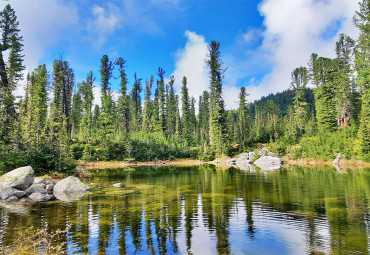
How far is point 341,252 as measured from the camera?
558 cm

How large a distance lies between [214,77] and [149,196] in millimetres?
42388

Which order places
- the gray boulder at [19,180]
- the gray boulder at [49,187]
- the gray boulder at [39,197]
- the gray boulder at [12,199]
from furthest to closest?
the gray boulder at [49,187] → the gray boulder at [19,180] → the gray boulder at [39,197] → the gray boulder at [12,199]

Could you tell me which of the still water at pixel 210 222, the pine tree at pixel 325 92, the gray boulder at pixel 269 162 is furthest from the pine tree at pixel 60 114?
the pine tree at pixel 325 92

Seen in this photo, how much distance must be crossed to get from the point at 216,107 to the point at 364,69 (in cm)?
2606

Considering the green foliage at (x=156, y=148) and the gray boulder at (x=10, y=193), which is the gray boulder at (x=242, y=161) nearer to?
the green foliage at (x=156, y=148)

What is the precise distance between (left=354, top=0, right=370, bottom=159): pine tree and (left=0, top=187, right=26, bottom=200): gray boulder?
36.6 metres

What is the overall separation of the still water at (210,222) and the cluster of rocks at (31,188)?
1.86 metres

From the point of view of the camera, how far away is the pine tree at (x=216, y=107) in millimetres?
47812

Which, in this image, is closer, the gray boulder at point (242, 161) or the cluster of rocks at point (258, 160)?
the cluster of rocks at point (258, 160)

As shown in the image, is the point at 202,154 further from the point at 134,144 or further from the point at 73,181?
the point at 73,181

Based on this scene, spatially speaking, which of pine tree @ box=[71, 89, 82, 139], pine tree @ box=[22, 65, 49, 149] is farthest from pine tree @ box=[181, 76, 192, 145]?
pine tree @ box=[22, 65, 49, 149]

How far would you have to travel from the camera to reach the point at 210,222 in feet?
27.5

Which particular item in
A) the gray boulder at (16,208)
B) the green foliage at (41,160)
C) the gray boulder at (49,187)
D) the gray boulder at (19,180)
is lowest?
the gray boulder at (16,208)

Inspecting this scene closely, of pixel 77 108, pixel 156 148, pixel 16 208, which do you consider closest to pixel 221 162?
pixel 156 148
